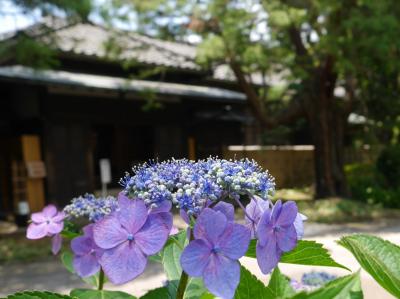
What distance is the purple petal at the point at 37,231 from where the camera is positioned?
127cm

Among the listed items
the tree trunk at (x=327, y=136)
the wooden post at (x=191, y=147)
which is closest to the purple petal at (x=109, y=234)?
the tree trunk at (x=327, y=136)

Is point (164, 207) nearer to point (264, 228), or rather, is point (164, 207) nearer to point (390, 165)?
point (264, 228)

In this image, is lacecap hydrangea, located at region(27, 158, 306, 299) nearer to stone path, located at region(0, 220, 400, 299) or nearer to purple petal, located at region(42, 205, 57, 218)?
purple petal, located at region(42, 205, 57, 218)

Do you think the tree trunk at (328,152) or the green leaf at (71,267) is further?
the tree trunk at (328,152)

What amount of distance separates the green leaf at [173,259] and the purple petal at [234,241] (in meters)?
0.22

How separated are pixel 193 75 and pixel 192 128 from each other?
1633 millimetres

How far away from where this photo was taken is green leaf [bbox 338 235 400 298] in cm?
65

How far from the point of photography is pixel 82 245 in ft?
3.66

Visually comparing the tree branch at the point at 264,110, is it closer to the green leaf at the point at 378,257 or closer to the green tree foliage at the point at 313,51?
the green tree foliage at the point at 313,51

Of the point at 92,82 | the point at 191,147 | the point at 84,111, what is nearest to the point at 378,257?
the point at 92,82

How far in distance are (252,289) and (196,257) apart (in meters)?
0.14

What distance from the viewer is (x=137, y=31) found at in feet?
33.1

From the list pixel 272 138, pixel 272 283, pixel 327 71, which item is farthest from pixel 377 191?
pixel 272 283

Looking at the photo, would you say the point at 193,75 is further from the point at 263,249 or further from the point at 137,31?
the point at 263,249
